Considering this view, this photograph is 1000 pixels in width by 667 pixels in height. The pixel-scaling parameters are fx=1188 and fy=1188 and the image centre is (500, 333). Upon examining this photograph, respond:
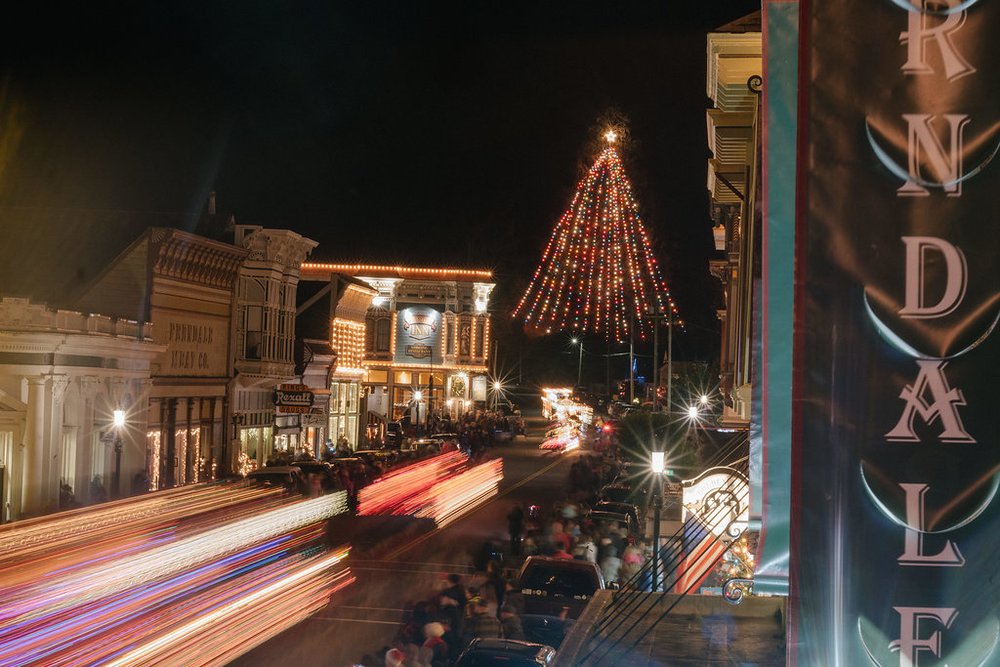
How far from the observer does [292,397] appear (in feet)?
163

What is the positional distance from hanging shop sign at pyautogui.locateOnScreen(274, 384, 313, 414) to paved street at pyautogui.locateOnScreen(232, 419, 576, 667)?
34.7ft

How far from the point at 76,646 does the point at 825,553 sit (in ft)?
31.8

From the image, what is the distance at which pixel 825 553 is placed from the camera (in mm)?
4051

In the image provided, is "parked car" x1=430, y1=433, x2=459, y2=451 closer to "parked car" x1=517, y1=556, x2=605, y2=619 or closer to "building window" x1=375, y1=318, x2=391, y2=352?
"building window" x1=375, y1=318, x2=391, y2=352

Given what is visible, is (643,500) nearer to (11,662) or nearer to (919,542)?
(11,662)

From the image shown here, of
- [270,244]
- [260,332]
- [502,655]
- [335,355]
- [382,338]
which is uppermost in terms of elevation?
[270,244]

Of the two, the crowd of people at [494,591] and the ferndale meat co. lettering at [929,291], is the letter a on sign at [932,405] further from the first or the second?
the crowd of people at [494,591]

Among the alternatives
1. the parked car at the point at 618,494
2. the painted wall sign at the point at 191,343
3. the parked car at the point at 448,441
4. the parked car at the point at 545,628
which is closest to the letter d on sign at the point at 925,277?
→ the parked car at the point at 545,628

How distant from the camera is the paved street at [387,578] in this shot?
55.1 ft

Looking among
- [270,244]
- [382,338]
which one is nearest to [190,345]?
[270,244]

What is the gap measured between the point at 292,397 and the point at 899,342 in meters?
46.7

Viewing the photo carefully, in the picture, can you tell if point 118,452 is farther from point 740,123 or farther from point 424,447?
point 740,123

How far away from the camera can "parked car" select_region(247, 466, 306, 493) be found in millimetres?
31672

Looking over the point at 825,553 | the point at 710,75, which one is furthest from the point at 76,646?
the point at 825,553
